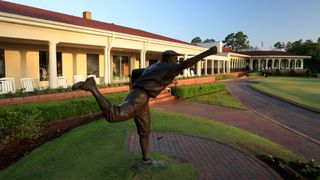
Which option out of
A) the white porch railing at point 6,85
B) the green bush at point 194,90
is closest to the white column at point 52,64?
the white porch railing at point 6,85

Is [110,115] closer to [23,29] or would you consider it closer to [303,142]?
[303,142]

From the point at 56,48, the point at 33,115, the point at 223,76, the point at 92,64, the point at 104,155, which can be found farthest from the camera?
the point at 223,76

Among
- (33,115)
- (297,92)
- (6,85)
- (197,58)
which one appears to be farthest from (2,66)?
(297,92)

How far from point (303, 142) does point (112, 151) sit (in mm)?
6147

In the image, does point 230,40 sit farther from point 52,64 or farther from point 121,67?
point 52,64

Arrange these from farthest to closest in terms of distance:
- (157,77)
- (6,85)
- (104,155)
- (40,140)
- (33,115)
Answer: (6,85)
(33,115)
(40,140)
(104,155)
(157,77)

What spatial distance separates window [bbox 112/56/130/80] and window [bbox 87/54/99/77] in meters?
1.87

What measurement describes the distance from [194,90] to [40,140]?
1312cm

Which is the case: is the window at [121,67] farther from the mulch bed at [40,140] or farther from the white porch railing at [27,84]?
the mulch bed at [40,140]

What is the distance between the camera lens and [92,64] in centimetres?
1978

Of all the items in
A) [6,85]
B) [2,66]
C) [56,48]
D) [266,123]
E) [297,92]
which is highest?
[56,48]

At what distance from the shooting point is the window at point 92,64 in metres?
19.4

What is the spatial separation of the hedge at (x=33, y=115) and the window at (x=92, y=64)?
8730 mm

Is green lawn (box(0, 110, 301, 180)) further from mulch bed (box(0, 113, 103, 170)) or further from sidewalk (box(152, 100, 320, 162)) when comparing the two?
sidewalk (box(152, 100, 320, 162))
